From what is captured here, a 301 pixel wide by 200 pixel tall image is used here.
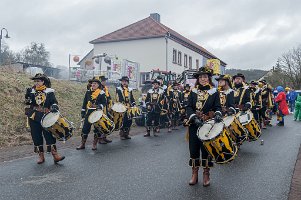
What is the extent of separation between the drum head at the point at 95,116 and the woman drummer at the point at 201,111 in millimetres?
3569

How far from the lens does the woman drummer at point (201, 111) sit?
6.27 meters

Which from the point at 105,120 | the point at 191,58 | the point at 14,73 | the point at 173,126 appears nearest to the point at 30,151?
the point at 105,120

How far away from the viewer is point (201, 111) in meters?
6.39

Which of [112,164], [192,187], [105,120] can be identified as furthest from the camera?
[105,120]

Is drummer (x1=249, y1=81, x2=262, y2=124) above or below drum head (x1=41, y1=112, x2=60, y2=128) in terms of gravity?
above

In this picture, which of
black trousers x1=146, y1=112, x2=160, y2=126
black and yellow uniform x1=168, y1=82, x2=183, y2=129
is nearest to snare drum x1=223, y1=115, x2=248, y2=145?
black trousers x1=146, y1=112, x2=160, y2=126

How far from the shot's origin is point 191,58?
44.0m

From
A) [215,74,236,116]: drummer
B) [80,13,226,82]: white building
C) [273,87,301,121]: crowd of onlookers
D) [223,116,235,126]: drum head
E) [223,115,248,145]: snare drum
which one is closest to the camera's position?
[215,74,236,116]: drummer

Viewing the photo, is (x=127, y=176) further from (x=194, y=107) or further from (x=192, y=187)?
(x=194, y=107)

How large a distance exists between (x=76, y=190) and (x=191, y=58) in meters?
39.1

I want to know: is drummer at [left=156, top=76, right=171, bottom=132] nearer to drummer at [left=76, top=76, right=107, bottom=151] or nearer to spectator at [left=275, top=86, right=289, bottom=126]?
drummer at [left=76, top=76, right=107, bottom=151]

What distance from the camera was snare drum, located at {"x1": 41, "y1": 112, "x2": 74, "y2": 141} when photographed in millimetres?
7730

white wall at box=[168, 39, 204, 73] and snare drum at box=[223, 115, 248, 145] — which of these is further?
white wall at box=[168, 39, 204, 73]

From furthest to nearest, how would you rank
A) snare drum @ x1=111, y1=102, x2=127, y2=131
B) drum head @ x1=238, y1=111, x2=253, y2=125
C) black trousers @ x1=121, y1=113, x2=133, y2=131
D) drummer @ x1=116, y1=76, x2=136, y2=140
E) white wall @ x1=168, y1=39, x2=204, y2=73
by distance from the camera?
white wall @ x1=168, y1=39, x2=204, y2=73
black trousers @ x1=121, y1=113, x2=133, y2=131
drummer @ x1=116, y1=76, x2=136, y2=140
snare drum @ x1=111, y1=102, x2=127, y2=131
drum head @ x1=238, y1=111, x2=253, y2=125
